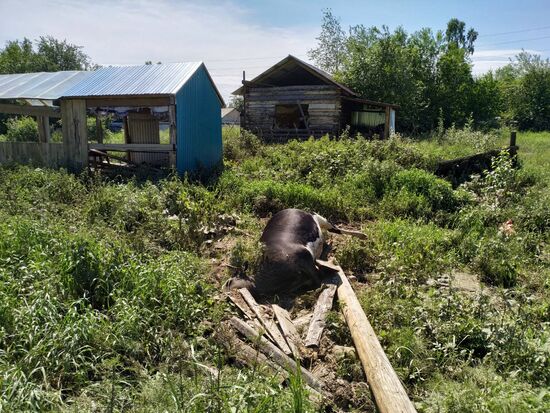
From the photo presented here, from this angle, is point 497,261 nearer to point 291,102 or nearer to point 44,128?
point 44,128

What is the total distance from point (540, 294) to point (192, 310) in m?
4.69

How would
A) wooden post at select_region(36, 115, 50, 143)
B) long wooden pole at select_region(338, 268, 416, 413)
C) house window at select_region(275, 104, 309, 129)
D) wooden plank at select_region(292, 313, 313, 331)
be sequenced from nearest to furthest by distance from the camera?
long wooden pole at select_region(338, 268, 416, 413) → wooden plank at select_region(292, 313, 313, 331) → wooden post at select_region(36, 115, 50, 143) → house window at select_region(275, 104, 309, 129)

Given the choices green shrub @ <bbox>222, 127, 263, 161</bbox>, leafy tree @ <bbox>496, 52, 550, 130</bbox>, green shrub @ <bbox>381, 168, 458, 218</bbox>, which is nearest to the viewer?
green shrub @ <bbox>381, 168, 458, 218</bbox>

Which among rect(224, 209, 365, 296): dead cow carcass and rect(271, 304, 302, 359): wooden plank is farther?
rect(224, 209, 365, 296): dead cow carcass

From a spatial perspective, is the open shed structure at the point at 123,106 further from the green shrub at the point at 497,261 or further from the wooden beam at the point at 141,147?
the green shrub at the point at 497,261

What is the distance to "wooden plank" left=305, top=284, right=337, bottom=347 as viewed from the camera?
173 inches

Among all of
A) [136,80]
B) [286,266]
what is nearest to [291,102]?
[136,80]

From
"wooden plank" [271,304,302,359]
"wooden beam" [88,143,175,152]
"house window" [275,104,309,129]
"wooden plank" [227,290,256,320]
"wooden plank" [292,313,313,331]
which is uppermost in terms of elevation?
"house window" [275,104,309,129]

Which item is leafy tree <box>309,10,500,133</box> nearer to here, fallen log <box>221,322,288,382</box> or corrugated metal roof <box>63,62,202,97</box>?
corrugated metal roof <box>63,62,202,97</box>

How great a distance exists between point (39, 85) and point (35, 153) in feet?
7.51

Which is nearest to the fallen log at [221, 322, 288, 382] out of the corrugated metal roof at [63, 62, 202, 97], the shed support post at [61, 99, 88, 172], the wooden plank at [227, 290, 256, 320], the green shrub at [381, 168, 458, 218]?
the wooden plank at [227, 290, 256, 320]

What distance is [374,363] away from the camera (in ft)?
12.2

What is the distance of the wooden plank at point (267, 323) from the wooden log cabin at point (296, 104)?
13.9 m

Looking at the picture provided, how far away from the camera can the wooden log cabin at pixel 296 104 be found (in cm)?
1819
